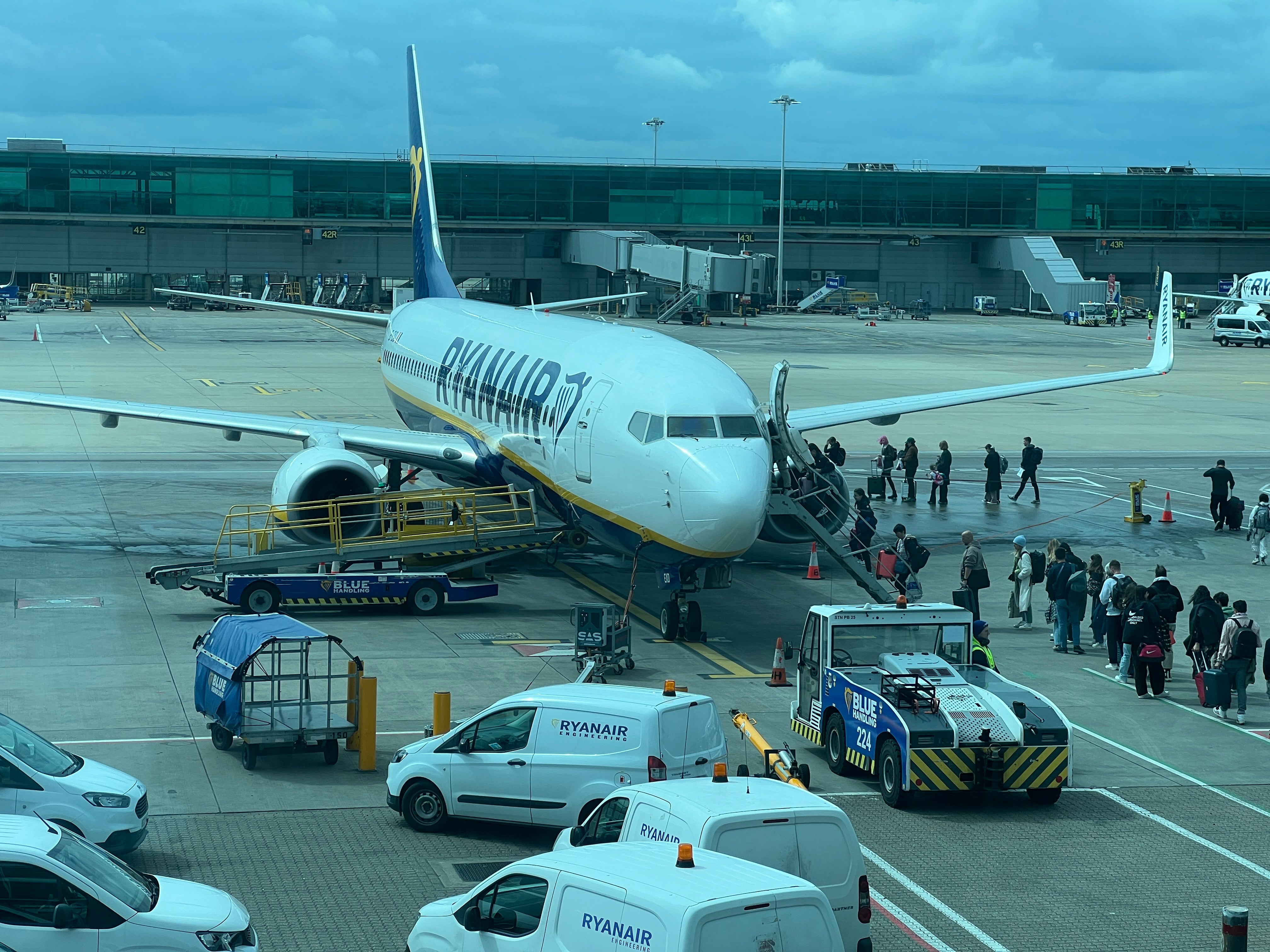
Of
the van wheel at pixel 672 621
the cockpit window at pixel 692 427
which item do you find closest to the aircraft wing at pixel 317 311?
the van wheel at pixel 672 621

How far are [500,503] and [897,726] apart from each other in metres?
17.9

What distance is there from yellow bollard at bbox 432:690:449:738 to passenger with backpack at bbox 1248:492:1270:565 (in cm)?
2389

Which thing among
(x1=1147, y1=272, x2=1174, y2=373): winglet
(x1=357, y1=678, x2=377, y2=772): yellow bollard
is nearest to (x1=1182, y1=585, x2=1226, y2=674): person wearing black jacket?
(x1=357, y1=678, x2=377, y2=772): yellow bollard

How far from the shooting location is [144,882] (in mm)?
13469

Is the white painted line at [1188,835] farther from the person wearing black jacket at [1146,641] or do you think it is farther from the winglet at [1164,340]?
the winglet at [1164,340]

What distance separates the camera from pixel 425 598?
98.8 ft

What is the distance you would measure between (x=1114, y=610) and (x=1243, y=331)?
86900 mm

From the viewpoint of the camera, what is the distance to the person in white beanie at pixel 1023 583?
1179 inches

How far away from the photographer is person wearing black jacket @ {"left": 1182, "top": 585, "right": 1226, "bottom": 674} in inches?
977

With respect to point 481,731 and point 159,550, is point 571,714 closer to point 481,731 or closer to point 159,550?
point 481,731

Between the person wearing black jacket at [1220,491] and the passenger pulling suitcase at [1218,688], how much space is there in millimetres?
17240

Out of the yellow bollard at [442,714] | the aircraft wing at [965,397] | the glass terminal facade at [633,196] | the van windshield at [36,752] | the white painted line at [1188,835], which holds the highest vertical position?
the glass terminal facade at [633,196]

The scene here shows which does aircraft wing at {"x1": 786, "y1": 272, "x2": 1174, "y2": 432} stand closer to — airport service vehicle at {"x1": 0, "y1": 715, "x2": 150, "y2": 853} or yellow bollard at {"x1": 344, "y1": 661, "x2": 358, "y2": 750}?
yellow bollard at {"x1": 344, "y1": 661, "x2": 358, "y2": 750}

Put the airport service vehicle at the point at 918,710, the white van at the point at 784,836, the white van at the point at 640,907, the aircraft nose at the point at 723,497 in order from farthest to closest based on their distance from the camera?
the aircraft nose at the point at 723,497 → the airport service vehicle at the point at 918,710 → the white van at the point at 784,836 → the white van at the point at 640,907
